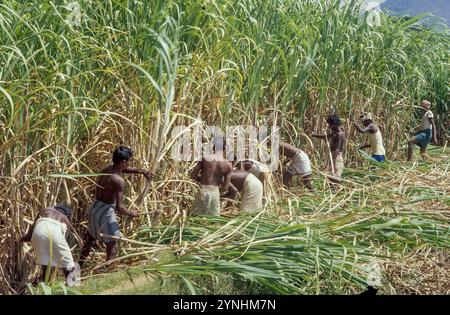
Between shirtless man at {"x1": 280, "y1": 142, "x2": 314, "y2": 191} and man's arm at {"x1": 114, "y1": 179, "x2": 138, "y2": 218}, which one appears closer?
man's arm at {"x1": 114, "y1": 179, "x2": 138, "y2": 218}

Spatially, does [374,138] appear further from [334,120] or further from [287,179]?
[287,179]

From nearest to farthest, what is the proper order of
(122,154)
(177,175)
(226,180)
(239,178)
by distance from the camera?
1. (122,154)
2. (177,175)
3. (226,180)
4. (239,178)

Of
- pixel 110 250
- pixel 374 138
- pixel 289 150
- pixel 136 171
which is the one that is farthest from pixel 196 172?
pixel 374 138

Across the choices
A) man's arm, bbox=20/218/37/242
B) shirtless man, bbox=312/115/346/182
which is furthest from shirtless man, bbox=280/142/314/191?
man's arm, bbox=20/218/37/242

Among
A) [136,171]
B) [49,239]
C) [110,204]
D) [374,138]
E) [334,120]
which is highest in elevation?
[334,120]

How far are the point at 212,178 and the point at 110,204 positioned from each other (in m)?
1.21

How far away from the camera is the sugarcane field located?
4.68m

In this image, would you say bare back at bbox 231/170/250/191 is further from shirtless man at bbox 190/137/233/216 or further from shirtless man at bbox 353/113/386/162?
shirtless man at bbox 353/113/386/162

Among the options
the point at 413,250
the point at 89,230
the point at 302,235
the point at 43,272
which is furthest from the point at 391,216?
the point at 43,272

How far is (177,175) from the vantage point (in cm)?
585

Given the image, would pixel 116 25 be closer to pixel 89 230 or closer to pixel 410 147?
pixel 89 230

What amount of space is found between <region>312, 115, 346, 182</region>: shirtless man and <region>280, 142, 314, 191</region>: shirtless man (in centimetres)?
69

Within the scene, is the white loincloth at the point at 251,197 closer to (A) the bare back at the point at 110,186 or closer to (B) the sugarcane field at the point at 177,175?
(B) the sugarcane field at the point at 177,175

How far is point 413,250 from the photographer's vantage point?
5.37 m
